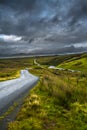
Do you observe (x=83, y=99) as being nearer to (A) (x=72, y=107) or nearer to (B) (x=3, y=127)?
(A) (x=72, y=107)

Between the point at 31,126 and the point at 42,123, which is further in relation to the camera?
the point at 42,123

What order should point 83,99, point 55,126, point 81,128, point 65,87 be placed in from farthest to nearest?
point 65,87
point 83,99
point 55,126
point 81,128

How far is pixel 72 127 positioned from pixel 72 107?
3.88 m

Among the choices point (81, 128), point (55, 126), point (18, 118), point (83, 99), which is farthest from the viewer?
point (83, 99)

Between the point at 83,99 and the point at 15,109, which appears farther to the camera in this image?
the point at 83,99

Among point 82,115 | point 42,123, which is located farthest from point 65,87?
point 42,123

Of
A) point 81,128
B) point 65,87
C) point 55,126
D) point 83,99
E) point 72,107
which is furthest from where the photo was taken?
point 65,87

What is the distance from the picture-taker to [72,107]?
15.3m

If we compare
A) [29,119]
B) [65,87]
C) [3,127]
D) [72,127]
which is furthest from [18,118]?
[65,87]

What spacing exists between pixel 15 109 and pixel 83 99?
4453 mm

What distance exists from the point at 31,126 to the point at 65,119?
2487 mm

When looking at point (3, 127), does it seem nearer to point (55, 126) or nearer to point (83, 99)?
point (55, 126)

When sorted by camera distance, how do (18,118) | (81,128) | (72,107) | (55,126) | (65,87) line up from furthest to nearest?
(65,87), (72,107), (18,118), (55,126), (81,128)

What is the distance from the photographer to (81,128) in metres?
11.3
